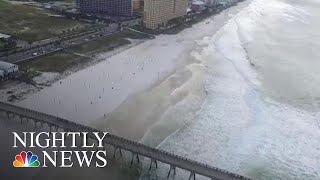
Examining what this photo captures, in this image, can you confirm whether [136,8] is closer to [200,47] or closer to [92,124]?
[200,47]

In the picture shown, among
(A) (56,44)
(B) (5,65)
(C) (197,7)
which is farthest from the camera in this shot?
(C) (197,7)

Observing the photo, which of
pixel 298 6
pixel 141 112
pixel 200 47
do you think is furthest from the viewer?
pixel 298 6

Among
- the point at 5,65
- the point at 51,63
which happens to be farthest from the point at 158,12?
the point at 5,65

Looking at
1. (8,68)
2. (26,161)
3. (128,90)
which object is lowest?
(26,161)

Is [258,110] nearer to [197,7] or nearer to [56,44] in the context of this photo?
[56,44]

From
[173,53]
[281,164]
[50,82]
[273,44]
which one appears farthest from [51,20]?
[281,164]

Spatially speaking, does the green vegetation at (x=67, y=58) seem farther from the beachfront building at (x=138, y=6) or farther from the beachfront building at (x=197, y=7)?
the beachfront building at (x=197, y=7)

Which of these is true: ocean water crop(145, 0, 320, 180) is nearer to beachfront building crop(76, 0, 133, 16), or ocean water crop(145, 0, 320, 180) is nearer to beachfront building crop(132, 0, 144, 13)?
beachfront building crop(132, 0, 144, 13)
